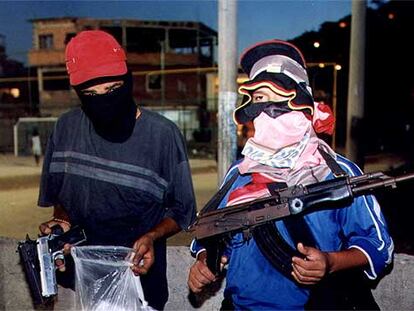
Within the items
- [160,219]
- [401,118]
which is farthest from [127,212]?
[401,118]

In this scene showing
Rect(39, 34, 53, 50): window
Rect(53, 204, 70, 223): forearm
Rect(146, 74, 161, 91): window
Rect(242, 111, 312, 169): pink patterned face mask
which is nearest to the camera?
Rect(242, 111, 312, 169): pink patterned face mask

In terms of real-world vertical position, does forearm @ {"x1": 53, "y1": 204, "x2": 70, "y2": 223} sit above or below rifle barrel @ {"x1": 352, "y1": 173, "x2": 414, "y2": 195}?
below

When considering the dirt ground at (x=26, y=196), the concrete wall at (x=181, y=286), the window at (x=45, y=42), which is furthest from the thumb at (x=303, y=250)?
the window at (x=45, y=42)

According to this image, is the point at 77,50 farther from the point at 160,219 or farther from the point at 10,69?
the point at 10,69

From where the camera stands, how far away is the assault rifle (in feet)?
Result: 6.92

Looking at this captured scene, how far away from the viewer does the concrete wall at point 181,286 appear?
2.83 m

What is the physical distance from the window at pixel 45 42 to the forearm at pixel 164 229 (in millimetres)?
38518

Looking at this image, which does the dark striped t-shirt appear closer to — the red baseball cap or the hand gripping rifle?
the red baseball cap

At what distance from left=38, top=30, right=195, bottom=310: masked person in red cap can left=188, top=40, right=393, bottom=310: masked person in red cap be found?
40 centimetres

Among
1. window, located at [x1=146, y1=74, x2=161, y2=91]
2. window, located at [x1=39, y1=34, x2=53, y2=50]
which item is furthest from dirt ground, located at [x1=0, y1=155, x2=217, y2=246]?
window, located at [x1=39, y1=34, x2=53, y2=50]

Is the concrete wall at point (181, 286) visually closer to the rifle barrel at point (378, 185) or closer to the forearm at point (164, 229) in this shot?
the forearm at point (164, 229)

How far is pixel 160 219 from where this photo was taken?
2.24m

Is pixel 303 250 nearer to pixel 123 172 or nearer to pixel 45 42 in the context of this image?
pixel 123 172

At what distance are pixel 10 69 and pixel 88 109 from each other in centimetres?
3982
